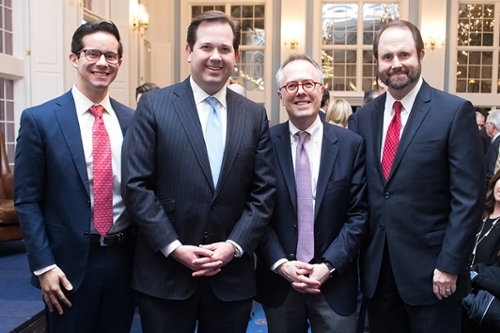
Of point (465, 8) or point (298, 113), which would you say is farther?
point (465, 8)

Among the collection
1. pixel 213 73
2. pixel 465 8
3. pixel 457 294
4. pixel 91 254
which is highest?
pixel 465 8

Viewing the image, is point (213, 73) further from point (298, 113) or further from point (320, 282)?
point (320, 282)

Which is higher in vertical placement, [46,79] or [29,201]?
[46,79]

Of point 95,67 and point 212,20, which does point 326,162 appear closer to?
point 212,20

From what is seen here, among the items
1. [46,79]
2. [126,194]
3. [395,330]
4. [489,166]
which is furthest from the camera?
[46,79]

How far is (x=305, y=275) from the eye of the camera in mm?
2129

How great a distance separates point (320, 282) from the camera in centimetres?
210

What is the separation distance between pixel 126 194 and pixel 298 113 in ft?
2.61

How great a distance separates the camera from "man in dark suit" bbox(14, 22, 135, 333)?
203 centimetres

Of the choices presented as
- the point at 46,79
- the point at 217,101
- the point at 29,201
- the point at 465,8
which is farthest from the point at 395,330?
the point at 465,8

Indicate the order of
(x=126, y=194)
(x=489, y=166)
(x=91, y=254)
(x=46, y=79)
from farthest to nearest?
1. (x=46, y=79)
2. (x=489, y=166)
3. (x=91, y=254)
4. (x=126, y=194)

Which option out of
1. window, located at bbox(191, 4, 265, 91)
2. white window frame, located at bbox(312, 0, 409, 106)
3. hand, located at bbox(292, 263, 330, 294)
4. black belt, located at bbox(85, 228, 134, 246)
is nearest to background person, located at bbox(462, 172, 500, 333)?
hand, located at bbox(292, 263, 330, 294)

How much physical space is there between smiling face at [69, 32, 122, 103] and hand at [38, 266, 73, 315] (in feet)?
2.49

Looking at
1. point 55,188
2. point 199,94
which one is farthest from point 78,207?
point 199,94
